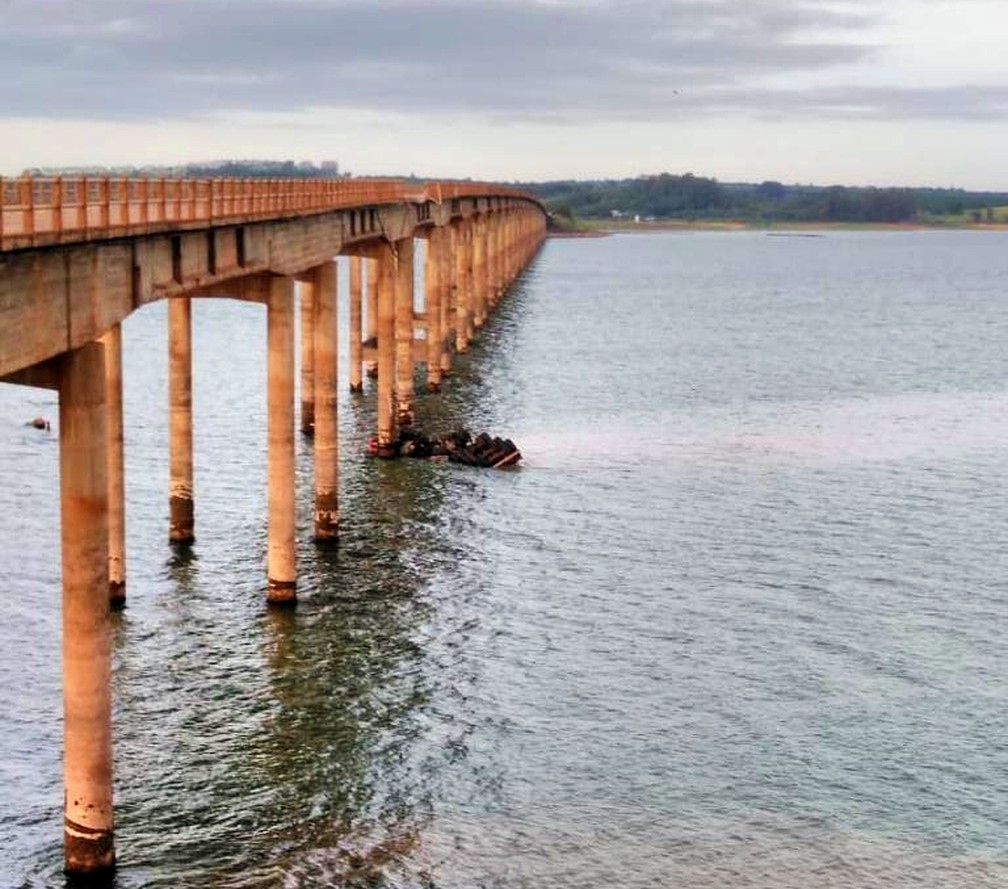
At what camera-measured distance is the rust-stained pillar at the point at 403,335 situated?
7381 cm

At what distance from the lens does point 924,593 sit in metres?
48.1

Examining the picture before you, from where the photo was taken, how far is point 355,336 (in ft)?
291

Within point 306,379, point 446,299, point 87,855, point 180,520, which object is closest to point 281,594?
point 180,520

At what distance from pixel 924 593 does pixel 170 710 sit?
23.5 metres

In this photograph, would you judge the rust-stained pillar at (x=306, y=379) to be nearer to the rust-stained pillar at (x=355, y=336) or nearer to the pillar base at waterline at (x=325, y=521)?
the rust-stained pillar at (x=355, y=336)

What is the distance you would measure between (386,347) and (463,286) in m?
42.6

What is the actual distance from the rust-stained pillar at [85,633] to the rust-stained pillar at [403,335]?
44.8 metres

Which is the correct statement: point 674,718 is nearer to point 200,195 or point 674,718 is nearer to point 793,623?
point 793,623

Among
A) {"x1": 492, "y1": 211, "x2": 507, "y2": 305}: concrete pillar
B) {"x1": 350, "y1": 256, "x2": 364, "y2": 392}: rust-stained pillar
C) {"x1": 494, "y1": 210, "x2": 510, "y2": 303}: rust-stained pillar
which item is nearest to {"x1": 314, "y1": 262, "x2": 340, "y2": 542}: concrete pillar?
{"x1": 350, "y1": 256, "x2": 364, "y2": 392}: rust-stained pillar

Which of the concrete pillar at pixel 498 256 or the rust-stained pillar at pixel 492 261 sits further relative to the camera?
the concrete pillar at pixel 498 256

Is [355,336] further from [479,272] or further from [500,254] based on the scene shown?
[500,254]

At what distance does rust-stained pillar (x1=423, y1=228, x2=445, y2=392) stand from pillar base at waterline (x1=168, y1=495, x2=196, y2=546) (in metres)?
36.2

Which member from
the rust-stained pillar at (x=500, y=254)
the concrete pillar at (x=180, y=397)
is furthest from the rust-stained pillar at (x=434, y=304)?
the rust-stained pillar at (x=500, y=254)

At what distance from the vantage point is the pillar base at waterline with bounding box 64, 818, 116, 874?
27797mm
